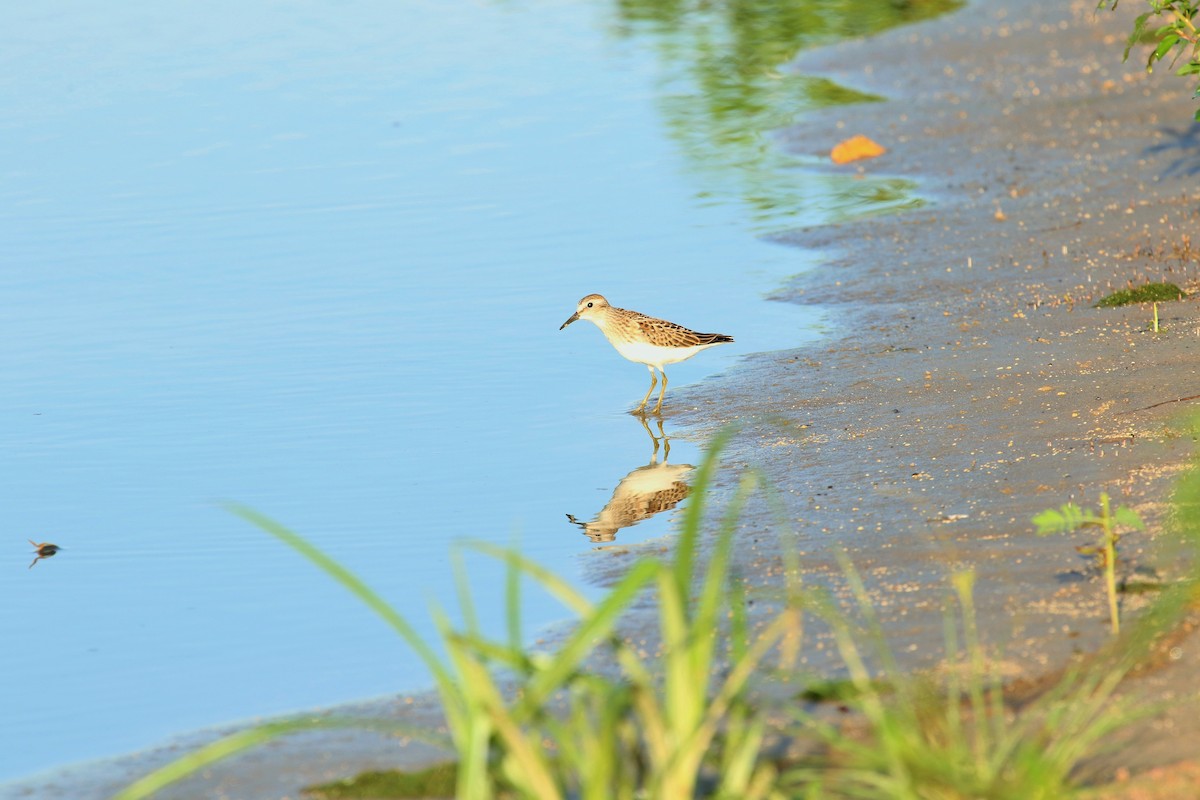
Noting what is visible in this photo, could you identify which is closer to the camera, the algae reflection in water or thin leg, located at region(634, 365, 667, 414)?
thin leg, located at region(634, 365, 667, 414)

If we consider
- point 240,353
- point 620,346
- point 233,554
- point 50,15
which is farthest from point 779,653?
point 50,15

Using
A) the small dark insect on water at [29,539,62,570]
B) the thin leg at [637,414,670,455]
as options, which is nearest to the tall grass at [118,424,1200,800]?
the small dark insect on water at [29,539,62,570]

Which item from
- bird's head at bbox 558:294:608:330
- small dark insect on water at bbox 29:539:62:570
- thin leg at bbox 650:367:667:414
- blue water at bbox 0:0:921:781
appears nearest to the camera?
blue water at bbox 0:0:921:781

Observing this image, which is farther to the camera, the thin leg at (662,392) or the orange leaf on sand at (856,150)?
the orange leaf on sand at (856,150)

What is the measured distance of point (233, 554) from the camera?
773 centimetres

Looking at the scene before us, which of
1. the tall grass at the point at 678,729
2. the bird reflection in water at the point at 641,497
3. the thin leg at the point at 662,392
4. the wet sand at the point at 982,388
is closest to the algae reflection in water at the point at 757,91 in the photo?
the wet sand at the point at 982,388

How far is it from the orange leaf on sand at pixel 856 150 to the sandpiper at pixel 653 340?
6358 mm

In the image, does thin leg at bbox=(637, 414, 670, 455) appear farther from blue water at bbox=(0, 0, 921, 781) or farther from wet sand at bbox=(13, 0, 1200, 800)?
wet sand at bbox=(13, 0, 1200, 800)

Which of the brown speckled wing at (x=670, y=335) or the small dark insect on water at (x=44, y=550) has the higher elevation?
the small dark insect on water at (x=44, y=550)

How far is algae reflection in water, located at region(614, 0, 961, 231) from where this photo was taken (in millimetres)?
14766

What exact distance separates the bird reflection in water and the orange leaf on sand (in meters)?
7.51

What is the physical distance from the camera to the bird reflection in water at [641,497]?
7898mm

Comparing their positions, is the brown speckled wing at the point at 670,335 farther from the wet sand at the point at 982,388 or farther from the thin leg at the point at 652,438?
the thin leg at the point at 652,438

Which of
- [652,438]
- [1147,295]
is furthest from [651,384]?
[1147,295]
